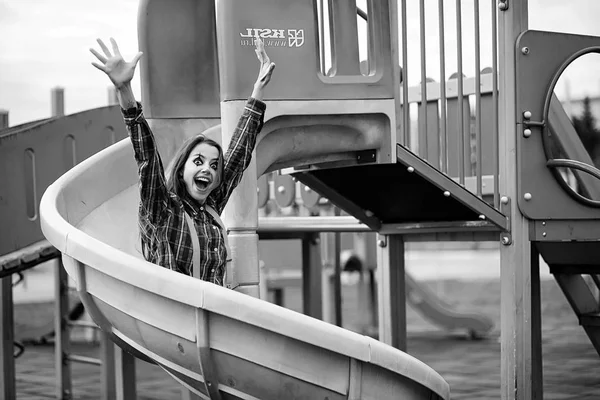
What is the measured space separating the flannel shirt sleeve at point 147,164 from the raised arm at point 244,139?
0.35m

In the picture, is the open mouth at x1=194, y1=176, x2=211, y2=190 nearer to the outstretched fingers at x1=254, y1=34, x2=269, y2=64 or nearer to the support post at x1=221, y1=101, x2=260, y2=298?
the support post at x1=221, y1=101, x2=260, y2=298

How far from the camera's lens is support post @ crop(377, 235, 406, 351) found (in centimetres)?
579

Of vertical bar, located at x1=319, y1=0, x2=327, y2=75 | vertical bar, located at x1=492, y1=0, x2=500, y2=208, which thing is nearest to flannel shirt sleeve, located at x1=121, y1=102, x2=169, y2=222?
vertical bar, located at x1=319, y1=0, x2=327, y2=75

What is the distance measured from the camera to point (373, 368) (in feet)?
10.6

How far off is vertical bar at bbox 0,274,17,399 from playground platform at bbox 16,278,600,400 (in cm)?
45

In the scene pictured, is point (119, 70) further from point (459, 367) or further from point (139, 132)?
point (459, 367)

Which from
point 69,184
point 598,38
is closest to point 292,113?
point 69,184

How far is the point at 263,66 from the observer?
148 inches

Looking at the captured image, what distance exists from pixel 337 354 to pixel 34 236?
3.59m

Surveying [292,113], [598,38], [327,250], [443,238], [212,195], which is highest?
[598,38]

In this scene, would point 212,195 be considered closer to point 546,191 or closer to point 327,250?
point 546,191

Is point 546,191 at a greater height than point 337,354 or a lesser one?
greater

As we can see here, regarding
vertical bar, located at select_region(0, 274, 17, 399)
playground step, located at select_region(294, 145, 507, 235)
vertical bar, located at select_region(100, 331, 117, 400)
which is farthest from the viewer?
vertical bar, located at select_region(0, 274, 17, 399)

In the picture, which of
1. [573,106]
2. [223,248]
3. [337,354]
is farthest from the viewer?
[573,106]
